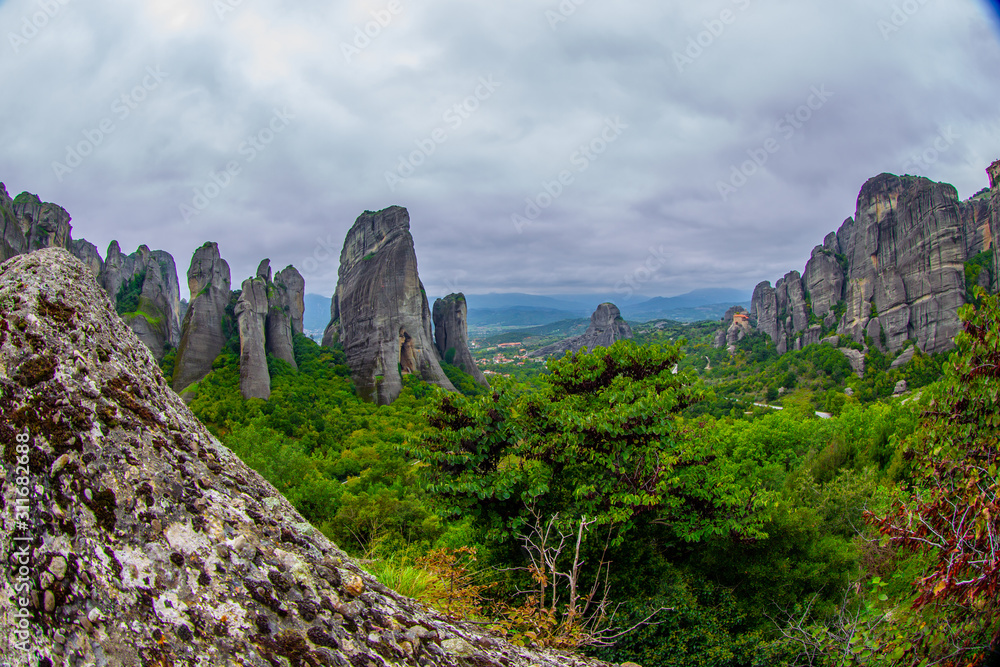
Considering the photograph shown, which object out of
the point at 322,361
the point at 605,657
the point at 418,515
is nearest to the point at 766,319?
the point at 322,361

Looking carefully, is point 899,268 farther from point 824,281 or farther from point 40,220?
point 40,220

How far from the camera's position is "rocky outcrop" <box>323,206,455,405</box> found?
125 ft

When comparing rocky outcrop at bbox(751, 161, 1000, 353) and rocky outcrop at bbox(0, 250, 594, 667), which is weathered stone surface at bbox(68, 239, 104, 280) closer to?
rocky outcrop at bbox(0, 250, 594, 667)

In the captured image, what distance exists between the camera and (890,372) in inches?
1919

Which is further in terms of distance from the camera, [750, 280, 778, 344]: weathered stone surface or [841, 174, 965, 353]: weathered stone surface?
[750, 280, 778, 344]: weathered stone surface

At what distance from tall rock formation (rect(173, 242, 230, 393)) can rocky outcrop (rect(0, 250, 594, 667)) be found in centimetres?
3329

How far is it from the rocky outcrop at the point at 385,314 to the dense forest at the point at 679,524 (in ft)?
68.7

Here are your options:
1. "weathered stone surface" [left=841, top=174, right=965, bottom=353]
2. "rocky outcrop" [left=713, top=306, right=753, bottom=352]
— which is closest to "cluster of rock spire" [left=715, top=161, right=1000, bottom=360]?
"weathered stone surface" [left=841, top=174, right=965, bottom=353]

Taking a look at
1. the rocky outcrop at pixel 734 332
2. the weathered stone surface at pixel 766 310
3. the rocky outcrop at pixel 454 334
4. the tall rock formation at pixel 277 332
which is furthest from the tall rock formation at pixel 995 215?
the tall rock formation at pixel 277 332

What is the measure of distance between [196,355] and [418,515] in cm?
2479

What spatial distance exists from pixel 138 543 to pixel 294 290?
49.8 m

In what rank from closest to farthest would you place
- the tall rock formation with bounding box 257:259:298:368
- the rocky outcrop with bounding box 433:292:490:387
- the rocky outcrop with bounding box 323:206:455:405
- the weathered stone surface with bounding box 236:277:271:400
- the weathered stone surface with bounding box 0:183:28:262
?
the weathered stone surface with bounding box 0:183:28:262, the weathered stone surface with bounding box 236:277:271:400, the tall rock formation with bounding box 257:259:298:368, the rocky outcrop with bounding box 323:206:455:405, the rocky outcrop with bounding box 433:292:490:387

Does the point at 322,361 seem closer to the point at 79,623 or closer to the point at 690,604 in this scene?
the point at 690,604

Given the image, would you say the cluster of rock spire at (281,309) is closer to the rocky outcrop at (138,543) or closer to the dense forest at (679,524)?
the dense forest at (679,524)
